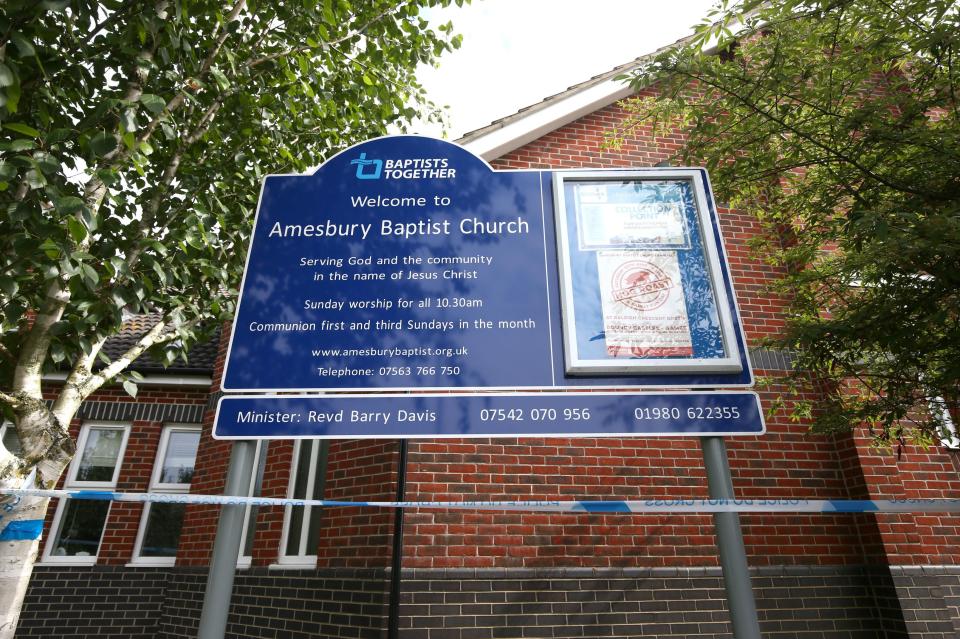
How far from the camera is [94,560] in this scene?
9.02m

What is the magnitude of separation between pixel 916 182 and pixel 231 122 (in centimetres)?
599

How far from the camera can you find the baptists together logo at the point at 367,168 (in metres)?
3.72

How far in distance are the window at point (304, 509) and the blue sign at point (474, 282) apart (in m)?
4.07

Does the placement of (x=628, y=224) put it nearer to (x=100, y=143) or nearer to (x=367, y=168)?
(x=367, y=168)

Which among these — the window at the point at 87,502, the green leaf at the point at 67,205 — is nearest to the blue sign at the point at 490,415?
the green leaf at the point at 67,205

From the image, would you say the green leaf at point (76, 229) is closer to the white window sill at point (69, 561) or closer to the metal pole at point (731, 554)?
the metal pole at point (731, 554)

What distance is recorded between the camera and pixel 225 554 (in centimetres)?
279

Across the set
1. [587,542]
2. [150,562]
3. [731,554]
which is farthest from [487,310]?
[150,562]

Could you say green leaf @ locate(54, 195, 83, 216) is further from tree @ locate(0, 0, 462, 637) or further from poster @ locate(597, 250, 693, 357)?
poster @ locate(597, 250, 693, 357)

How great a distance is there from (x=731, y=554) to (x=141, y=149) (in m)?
4.66

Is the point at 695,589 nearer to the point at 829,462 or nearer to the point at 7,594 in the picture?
the point at 829,462

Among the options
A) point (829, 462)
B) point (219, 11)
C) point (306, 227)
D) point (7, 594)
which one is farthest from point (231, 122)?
point (829, 462)

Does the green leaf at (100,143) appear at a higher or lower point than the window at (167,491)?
higher

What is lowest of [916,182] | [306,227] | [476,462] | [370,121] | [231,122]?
[476,462]
